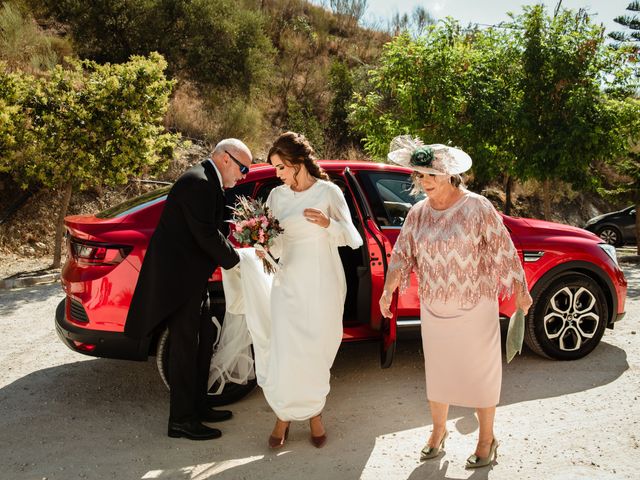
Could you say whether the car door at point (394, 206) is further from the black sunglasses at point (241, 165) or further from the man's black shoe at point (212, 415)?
the man's black shoe at point (212, 415)

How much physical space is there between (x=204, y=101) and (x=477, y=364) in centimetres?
1795

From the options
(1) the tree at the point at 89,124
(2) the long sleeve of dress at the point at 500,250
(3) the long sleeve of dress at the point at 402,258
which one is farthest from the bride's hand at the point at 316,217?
(1) the tree at the point at 89,124

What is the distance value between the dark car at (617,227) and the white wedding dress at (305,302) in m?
14.7

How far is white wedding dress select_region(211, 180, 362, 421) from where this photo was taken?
406cm

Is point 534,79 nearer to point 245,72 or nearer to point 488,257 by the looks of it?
point 488,257

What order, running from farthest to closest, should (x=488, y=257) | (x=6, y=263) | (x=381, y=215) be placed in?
(x=6, y=263)
(x=381, y=215)
(x=488, y=257)

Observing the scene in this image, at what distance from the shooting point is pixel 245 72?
69.4 ft

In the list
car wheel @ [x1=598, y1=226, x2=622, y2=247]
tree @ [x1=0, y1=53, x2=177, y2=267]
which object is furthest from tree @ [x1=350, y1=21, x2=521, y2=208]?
car wheel @ [x1=598, y1=226, x2=622, y2=247]

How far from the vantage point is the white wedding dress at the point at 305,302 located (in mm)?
4059

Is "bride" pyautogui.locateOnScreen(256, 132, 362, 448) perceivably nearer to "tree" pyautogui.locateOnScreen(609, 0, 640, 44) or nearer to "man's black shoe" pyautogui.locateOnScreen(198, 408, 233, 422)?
"man's black shoe" pyautogui.locateOnScreen(198, 408, 233, 422)

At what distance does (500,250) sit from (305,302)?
1270 mm

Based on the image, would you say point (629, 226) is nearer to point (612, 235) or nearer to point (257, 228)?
point (612, 235)

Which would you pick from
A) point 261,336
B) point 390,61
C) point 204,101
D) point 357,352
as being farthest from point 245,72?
point 261,336

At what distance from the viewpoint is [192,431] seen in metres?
4.25
